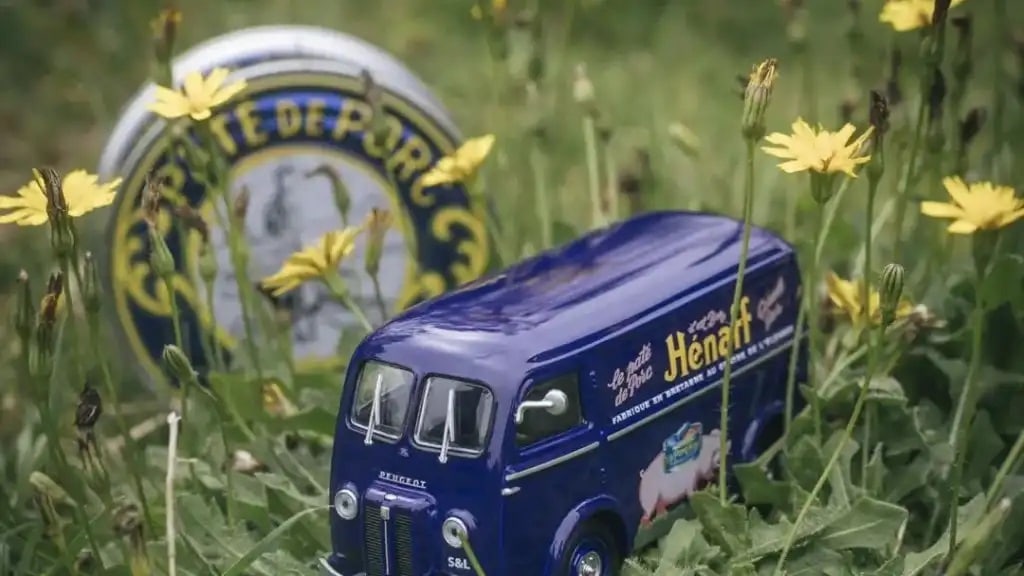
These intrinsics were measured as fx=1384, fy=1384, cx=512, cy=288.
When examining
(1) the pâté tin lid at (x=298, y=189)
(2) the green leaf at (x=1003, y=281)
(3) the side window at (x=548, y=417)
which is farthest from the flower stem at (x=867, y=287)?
(1) the pâté tin lid at (x=298, y=189)

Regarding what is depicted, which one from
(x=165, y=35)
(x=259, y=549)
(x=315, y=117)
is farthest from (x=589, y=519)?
(x=315, y=117)

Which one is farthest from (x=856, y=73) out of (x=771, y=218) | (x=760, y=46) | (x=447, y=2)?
(x=447, y=2)

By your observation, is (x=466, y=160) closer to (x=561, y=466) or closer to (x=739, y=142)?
(x=561, y=466)

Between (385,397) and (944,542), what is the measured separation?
0.44m

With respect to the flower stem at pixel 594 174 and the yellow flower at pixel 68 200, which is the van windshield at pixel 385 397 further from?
the flower stem at pixel 594 174

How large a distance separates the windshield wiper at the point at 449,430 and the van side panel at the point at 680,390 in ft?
0.39

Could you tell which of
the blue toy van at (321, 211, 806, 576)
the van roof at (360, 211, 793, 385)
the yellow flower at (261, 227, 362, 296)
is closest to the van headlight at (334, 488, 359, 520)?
the blue toy van at (321, 211, 806, 576)

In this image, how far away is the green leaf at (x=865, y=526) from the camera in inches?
42.3

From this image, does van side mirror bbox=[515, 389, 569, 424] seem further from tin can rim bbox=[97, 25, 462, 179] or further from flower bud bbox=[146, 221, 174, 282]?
tin can rim bbox=[97, 25, 462, 179]

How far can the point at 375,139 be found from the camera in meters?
1.40

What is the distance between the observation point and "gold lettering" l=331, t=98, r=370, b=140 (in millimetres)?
1569

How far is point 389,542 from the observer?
1022 mm

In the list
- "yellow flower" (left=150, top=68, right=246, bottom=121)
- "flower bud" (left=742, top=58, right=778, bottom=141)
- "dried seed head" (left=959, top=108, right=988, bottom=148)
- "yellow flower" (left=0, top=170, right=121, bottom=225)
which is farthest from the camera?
"dried seed head" (left=959, top=108, right=988, bottom=148)

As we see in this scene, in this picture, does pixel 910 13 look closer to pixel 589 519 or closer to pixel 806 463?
pixel 806 463
